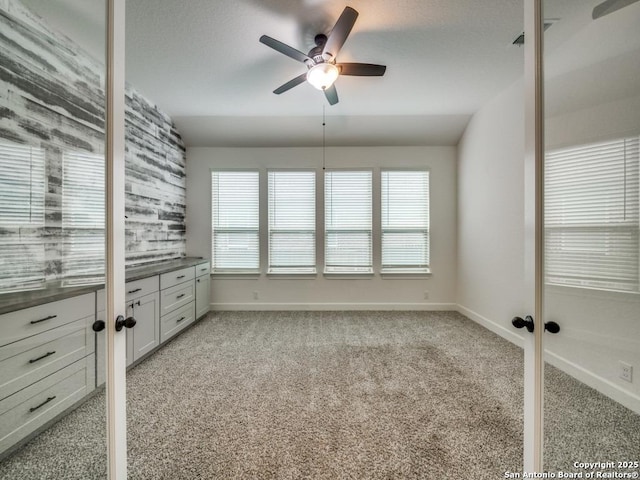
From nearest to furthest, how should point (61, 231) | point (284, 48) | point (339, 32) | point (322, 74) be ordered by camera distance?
point (61, 231)
point (339, 32)
point (284, 48)
point (322, 74)

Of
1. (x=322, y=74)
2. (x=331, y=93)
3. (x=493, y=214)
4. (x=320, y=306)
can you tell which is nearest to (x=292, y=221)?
(x=320, y=306)

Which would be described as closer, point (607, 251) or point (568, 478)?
point (568, 478)

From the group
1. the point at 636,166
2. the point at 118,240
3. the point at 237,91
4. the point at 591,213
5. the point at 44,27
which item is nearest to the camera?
A: the point at 118,240

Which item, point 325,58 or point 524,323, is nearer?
point 524,323

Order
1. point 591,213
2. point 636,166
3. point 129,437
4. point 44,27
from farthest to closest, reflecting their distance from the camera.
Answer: point 44,27 < point 129,437 < point 636,166 < point 591,213

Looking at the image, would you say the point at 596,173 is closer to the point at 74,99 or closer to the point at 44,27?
the point at 74,99

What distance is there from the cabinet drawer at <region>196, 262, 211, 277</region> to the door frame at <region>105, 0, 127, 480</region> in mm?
2745

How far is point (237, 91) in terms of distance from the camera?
10.0 ft

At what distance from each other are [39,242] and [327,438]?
6.90ft

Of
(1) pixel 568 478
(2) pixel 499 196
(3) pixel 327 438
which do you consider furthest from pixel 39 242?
(2) pixel 499 196

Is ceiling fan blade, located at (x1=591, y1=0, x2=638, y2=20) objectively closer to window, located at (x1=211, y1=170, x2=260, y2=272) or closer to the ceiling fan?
the ceiling fan

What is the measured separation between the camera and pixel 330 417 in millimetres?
1774

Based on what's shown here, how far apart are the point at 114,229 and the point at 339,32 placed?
6.38 ft

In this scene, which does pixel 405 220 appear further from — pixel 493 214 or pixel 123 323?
pixel 123 323
